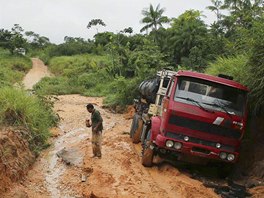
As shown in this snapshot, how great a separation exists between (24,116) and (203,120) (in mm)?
5294

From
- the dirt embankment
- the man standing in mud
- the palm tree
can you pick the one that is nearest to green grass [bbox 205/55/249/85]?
the man standing in mud

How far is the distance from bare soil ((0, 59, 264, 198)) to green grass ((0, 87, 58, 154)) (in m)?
0.45

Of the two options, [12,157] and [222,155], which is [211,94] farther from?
[12,157]

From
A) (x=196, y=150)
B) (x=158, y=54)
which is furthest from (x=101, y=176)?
(x=158, y=54)

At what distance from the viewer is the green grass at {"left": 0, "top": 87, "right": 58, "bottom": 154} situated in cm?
1136

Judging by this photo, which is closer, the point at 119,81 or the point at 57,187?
the point at 57,187

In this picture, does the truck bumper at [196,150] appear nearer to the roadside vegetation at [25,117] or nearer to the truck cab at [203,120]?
the truck cab at [203,120]

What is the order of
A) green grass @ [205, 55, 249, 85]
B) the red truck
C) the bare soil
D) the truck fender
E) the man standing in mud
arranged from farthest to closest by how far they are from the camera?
green grass @ [205, 55, 249, 85] < the man standing in mud < the truck fender < the red truck < the bare soil

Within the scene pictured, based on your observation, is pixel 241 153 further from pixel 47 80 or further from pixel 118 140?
pixel 47 80

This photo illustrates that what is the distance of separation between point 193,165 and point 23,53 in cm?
4327

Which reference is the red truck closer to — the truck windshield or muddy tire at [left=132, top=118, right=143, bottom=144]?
the truck windshield

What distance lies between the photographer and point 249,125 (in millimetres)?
11180

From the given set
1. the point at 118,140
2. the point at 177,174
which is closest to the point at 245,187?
the point at 177,174

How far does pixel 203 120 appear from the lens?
915cm
